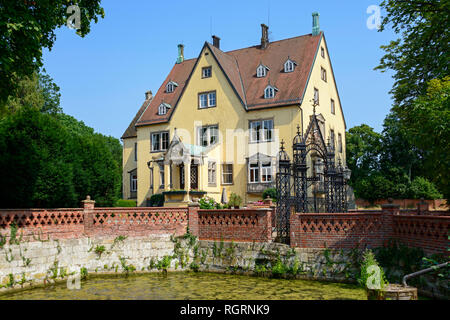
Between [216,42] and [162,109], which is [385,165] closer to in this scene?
[216,42]

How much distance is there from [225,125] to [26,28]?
2128cm

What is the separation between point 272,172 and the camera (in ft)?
100

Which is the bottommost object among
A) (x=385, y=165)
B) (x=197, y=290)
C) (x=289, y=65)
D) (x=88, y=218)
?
(x=197, y=290)

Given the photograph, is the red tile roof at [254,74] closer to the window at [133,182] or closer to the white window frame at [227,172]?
the white window frame at [227,172]

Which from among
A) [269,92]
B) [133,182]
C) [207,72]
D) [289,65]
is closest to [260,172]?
[269,92]

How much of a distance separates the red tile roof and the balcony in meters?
5.74

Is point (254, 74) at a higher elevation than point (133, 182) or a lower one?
higher

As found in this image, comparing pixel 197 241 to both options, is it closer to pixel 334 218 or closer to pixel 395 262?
pixel 334 218

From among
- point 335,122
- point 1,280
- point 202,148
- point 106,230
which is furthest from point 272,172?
point 1,280

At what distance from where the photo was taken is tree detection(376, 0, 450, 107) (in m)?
18.9

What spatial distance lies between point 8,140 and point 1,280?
586cm

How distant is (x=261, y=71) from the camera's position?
111 ft

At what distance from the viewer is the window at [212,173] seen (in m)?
32.0

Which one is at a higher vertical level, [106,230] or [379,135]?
[379,135]
